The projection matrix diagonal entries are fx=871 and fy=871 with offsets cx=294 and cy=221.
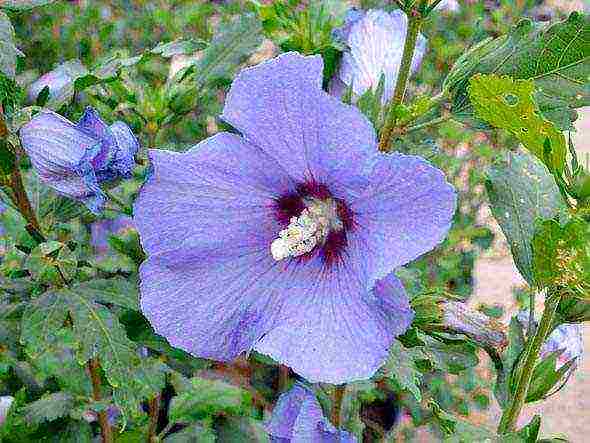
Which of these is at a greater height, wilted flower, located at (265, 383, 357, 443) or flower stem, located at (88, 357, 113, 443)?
wilted flower, located at (265, 383, 357, 443)

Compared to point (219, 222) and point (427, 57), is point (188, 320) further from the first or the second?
point (427, 57)

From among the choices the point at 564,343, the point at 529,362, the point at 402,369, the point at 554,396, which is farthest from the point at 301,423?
the point at 554,396

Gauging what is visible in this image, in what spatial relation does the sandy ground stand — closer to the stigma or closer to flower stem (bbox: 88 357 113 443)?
flower stem (bbox: 88 357 113 443)

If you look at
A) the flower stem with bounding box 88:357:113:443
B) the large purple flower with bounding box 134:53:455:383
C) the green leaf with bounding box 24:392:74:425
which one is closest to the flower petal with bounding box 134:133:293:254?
the large purple flower with bounding box 134:53:455:383

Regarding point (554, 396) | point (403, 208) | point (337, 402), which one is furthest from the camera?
point (554, 396)

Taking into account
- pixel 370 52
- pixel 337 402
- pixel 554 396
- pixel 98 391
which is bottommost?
pixel 554 396

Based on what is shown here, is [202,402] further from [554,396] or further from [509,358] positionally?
[554,396]

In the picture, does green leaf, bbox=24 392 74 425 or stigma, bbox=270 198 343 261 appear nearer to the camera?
stigma, bbox=270 198 343 261
